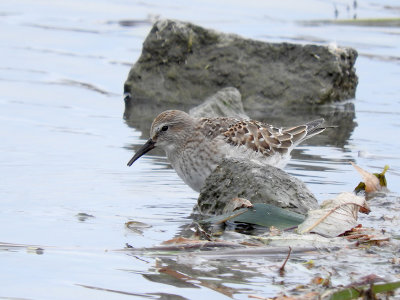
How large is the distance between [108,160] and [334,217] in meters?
3.19

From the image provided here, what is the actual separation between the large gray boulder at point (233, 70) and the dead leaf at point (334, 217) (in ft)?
18.5

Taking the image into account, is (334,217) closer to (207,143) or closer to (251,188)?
(251,188)

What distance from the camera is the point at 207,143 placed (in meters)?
7.67

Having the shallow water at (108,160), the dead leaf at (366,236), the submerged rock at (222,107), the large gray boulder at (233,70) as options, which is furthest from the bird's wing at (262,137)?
the large gray boulder at (233,70)

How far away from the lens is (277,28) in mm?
17156

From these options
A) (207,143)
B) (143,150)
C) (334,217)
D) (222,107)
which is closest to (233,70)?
(222,107)

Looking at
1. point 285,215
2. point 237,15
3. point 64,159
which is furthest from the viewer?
point 237,15

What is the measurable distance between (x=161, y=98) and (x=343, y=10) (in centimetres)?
839

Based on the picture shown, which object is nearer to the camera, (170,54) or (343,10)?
(170,54)

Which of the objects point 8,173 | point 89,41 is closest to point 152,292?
point 8,173

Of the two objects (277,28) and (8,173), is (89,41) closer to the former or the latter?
(277,28)

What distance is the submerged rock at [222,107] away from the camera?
1019 cm

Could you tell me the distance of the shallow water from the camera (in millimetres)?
5160

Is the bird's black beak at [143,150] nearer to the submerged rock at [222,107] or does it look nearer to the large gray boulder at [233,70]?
the submerged rock at [222,107]
